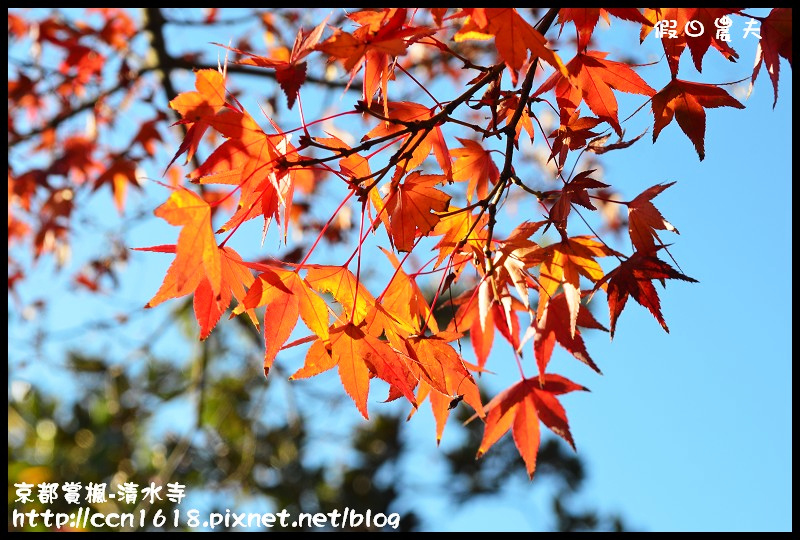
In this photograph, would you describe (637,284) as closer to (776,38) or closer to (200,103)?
(776,38)

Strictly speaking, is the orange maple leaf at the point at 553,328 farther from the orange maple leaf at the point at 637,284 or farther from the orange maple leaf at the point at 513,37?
the orange maple leaf at the point at 513,37

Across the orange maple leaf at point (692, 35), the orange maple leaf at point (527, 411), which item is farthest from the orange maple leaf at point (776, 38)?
the orange maple leaf at point (527, 411)

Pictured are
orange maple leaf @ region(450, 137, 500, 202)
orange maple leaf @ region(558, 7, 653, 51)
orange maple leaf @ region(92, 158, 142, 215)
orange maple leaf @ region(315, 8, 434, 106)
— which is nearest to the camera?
orange maple leaf @ region(315, 8, 434, 106)

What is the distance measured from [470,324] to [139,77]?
1.94m

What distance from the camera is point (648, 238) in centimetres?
94

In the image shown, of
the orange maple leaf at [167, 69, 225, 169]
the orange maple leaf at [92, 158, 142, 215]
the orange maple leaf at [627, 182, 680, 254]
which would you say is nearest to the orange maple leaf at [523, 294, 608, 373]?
the orange maple leaf at [627, 182, 680, 254]

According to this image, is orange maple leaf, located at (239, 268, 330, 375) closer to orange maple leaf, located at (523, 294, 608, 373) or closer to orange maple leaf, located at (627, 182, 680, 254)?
orange maple leaf, located at (523, 294, 608, 373)

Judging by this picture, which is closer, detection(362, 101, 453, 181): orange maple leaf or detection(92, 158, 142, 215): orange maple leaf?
detection(362, 101, 453, 181): orange maple leaf

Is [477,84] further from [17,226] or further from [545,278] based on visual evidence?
[17,226]

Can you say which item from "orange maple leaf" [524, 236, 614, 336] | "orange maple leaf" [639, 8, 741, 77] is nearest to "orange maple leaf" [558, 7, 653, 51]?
"orange maple leaf" [639, 8, 741, 77]

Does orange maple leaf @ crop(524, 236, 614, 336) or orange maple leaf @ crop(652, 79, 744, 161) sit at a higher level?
orange maple leaf @ crop(652, 79, 744, 161)

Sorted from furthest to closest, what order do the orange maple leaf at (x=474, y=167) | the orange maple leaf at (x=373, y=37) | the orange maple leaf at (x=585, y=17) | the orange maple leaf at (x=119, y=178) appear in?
the orange maple leaf at (x=119, y=178), the orange maple leaf at (x=474, y=167), the orange maple leaf at (x=585, y=17), the orange maple leaf at (x=373, y=37)

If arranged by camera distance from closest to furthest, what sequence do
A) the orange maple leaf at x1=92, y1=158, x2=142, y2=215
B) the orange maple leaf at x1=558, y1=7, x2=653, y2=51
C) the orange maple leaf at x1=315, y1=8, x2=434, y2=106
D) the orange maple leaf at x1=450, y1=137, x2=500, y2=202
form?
the orange maple leaf at x1=315, y1=8, x2=434, y2=106
the orange maple leaf at x1=558, y1=7, x2=653, y2=51
the orange maple leaf at x1=450, y1=137, x2=500, y2=202
the orange maple leaf at x1=92, y1=158, x2=142, y2=215

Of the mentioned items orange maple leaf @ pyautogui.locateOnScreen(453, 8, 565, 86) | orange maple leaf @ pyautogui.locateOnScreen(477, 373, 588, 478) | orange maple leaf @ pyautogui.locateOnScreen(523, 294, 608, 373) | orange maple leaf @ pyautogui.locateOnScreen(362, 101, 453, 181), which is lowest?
orange maple leaf @ pyautogui.locateOnScreen(477, 373, 588, 478)
